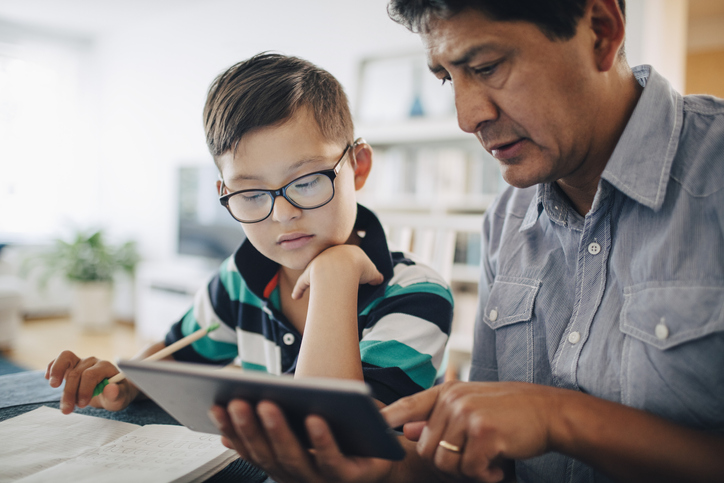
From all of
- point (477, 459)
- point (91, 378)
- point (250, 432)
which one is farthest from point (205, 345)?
point (477, 459)

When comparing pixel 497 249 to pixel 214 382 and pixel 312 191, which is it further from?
pixel 214 382

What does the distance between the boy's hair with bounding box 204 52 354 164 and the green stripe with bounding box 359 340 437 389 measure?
40 centimetres

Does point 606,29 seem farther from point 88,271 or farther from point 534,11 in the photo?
point 88,271

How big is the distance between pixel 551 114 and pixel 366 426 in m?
0.53

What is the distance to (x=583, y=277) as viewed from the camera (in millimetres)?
790

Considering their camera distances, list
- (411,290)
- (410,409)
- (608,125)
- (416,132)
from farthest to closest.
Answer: (416,132), (411,290), (608,125), (410,409)

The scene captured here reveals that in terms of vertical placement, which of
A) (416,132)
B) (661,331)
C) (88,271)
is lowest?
(88,271)

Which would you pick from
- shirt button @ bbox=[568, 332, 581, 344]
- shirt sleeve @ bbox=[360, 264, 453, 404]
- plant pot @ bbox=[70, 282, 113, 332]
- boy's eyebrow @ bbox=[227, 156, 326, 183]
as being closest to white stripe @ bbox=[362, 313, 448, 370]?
shirt sleeve @ bbox=[360, 264, 453, 404]

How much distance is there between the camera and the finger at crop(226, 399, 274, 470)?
0.49 m

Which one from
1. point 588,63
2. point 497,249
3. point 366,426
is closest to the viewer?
point 366,426

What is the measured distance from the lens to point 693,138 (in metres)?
0.71

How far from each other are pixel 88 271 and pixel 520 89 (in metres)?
4.84

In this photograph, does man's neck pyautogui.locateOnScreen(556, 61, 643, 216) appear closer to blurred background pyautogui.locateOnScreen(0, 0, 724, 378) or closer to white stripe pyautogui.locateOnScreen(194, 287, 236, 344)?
white stripe pyautogui.locateOnScreen(194, 287, 236, 344)

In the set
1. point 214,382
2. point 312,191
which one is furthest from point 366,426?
point 312,191
